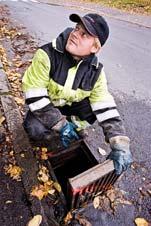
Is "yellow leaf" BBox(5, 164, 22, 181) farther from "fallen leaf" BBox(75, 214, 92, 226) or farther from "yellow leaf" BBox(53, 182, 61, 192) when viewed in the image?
"fallen leaf" BBox(75, 214, 92, 226)

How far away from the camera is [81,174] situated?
217cm

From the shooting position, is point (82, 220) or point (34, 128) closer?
point (82, 220)

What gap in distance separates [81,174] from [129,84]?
3.58m

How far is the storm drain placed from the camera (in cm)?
217

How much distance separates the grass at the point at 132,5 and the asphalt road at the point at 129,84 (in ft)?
12.9

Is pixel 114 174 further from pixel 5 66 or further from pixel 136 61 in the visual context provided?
pixel 136 61

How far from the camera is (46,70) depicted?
2674 mm

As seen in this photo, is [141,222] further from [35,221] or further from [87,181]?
[35,221]

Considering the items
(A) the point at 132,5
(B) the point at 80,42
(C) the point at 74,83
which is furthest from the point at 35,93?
(A) the point at 132,5

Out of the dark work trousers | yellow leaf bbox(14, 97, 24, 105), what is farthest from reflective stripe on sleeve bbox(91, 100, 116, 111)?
yellow leaf bbox(14, 97, 24, 105)

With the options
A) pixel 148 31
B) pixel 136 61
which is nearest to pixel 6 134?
pixel 136 61

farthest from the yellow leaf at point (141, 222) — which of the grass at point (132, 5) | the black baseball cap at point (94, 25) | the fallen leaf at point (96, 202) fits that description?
the grass at point (132, 5)

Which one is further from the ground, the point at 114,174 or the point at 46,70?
the point at 46,70

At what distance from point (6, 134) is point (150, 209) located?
1.80 m
